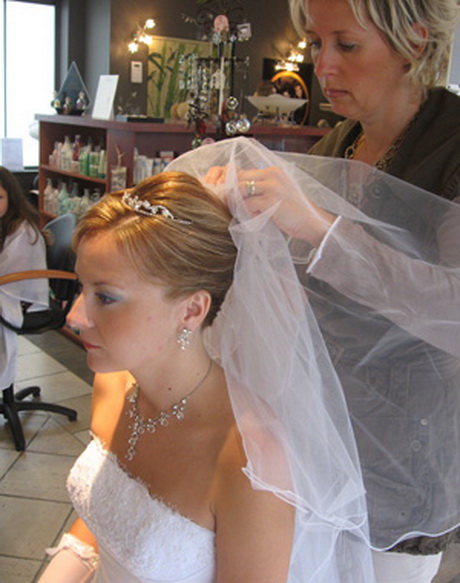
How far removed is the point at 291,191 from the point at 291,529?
509mm

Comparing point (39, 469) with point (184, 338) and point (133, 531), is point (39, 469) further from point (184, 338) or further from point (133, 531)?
point (184, 338)

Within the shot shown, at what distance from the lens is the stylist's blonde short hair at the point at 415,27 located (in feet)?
3.47

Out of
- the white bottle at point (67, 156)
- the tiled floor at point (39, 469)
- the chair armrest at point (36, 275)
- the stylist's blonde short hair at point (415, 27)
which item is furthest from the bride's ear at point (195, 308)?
the white bottle at point (67, 156)

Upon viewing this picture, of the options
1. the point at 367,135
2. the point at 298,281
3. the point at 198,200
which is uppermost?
the point at 367,135

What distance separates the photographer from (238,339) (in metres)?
1.01

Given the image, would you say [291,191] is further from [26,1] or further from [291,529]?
[26,1]

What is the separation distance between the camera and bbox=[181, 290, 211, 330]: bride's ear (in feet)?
3.57

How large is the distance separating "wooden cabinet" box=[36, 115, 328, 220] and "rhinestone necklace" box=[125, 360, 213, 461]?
237cm

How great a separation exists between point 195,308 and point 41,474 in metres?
2.13

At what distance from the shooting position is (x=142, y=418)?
124 centimetres

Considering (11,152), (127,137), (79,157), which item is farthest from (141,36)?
(127,137)

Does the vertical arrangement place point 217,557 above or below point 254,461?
below

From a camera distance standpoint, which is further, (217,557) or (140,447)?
(140,447)

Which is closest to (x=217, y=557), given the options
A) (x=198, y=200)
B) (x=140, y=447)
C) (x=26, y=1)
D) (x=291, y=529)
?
(x=291, y=529)
